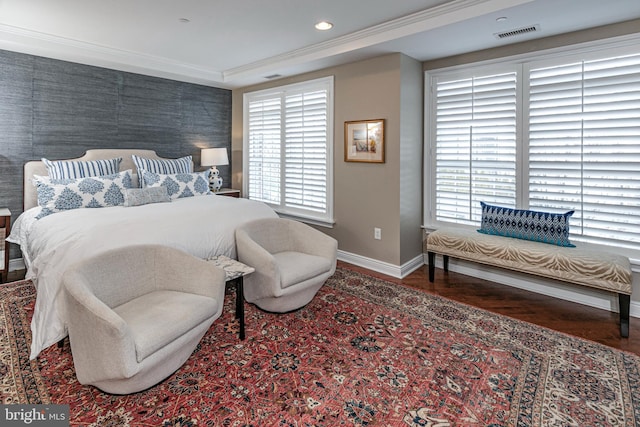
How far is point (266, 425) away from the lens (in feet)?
5.82

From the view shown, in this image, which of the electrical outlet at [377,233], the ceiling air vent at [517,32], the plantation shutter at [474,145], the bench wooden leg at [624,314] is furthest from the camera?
the electrical outlet at [377,233]

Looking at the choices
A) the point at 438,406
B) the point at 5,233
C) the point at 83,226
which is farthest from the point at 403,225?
the point at 5,233

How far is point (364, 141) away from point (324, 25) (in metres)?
1.30

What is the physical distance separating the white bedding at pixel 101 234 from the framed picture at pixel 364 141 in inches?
50.0

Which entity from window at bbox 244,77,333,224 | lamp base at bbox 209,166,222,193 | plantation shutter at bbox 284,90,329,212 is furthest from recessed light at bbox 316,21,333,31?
lamp base at bbox 209,166,222,193

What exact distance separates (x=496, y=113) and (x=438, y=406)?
2.97 m

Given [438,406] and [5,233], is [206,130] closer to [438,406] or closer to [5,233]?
[5,233]

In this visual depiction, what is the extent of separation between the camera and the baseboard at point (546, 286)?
10.3ft

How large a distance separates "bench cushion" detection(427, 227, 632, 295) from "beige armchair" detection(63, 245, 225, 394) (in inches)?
95.4

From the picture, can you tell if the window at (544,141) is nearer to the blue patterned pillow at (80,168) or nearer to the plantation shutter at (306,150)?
the plantation shutter at (306,150)

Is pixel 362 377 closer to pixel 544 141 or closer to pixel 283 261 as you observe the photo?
pixel 283 261

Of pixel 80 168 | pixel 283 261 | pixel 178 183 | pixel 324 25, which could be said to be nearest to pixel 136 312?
pixel 283 261

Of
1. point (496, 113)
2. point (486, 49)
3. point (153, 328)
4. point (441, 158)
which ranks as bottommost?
point (153, 328)

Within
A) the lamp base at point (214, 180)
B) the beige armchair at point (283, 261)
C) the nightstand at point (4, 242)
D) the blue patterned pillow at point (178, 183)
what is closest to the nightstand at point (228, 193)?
the lamp base at point (214, 180)
